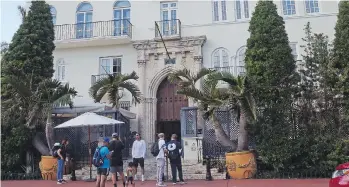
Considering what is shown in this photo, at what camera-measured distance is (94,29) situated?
19.7 m

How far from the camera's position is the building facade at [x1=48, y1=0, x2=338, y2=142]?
Answer: 1819 centimetres

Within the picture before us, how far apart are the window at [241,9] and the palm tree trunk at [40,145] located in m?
12.4

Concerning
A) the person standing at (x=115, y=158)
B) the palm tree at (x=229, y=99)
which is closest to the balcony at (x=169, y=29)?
the palm tree at (x=229, y=99)

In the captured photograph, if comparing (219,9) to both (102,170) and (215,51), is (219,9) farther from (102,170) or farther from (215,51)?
(102,170)

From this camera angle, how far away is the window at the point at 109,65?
1953cm

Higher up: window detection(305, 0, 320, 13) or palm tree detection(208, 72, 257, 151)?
window detection(305, 0, 320, 13)

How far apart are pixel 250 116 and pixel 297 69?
13.4 feet

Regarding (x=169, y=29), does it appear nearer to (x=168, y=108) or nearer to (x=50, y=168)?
(x=168, y=108)

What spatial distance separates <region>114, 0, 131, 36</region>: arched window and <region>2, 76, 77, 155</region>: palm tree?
6.40m

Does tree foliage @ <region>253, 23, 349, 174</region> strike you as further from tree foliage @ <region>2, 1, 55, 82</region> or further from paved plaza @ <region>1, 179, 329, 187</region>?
tree foliage @ <region>2, 1, 55, 82</region>

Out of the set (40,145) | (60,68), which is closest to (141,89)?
(60,68)

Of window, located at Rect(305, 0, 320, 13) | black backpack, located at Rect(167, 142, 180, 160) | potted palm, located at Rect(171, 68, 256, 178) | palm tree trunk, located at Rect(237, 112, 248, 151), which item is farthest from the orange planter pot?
window, located at Rect(305, 0, 320, 13)

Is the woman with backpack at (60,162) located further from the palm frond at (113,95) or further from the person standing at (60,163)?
the palm frond at (113,95)

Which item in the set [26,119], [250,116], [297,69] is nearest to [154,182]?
[250,116]
